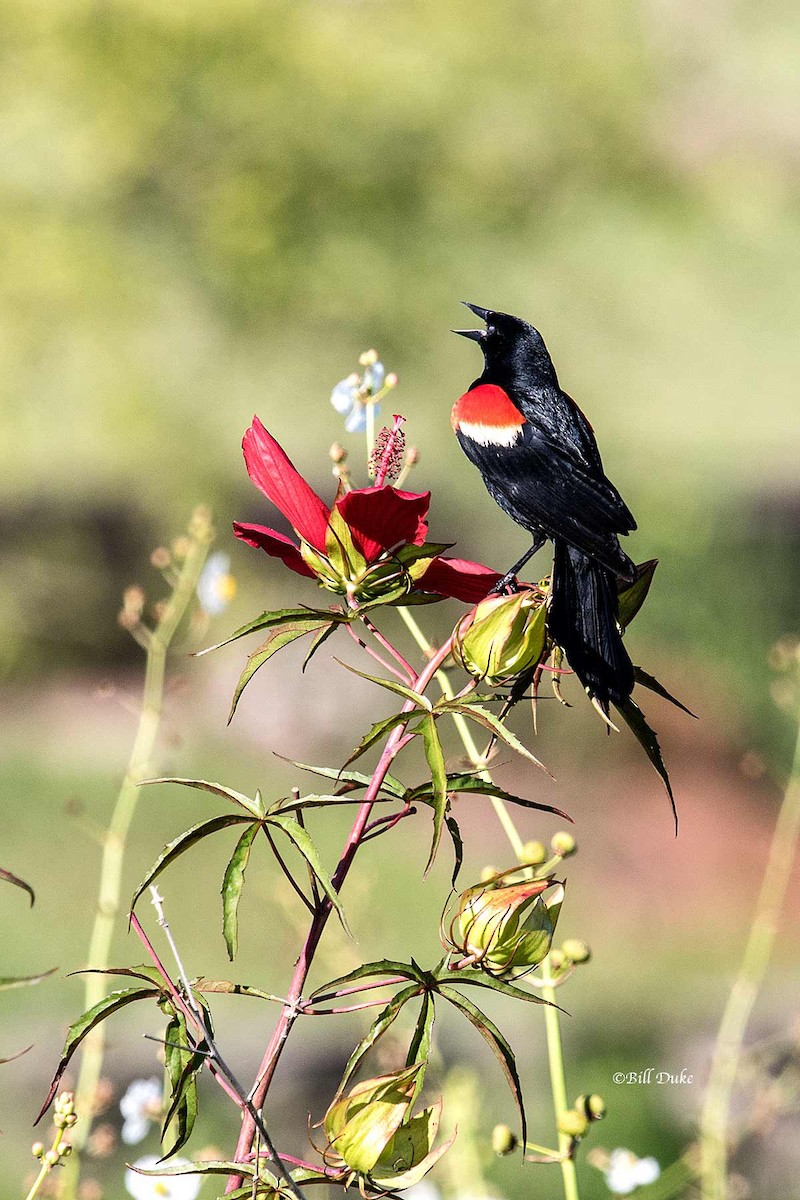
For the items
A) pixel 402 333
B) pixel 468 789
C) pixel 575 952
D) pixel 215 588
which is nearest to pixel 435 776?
pixel 468 789

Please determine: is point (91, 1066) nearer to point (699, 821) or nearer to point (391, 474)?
point (391, 474)

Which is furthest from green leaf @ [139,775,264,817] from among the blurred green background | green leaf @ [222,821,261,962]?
the blurred green background

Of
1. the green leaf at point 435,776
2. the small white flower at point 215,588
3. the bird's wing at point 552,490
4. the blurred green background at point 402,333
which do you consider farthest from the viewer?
the blurred green background at point 402,333

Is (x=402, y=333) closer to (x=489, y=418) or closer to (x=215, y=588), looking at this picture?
(x=215, y=588)

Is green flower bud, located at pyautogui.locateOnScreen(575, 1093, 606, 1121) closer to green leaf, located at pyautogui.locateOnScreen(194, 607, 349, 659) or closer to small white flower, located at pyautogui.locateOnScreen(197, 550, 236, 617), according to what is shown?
green leaf, located at pyautogui.locateOnScreen(194, 607, 349, 659)

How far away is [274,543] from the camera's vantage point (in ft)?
1.03

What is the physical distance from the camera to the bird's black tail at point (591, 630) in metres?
0.30

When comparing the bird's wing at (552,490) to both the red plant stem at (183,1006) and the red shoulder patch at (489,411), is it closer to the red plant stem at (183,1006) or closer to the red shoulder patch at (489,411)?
the red shoulder patch at (489,411)

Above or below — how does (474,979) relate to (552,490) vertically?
below

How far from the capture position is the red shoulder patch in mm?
460

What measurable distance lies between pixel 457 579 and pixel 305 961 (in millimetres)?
99

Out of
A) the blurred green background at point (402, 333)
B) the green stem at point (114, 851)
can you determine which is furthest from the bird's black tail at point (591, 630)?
the blurred green background at point (402, 333)

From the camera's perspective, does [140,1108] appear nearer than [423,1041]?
No

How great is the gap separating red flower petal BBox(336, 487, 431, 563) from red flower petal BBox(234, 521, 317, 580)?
0.02 m
